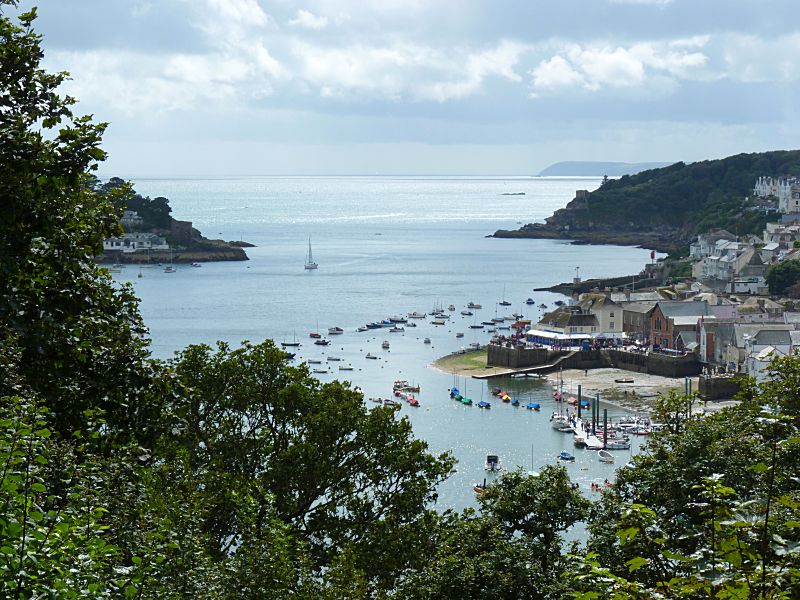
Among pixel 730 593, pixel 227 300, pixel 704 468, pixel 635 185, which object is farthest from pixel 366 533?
pixel 635 185

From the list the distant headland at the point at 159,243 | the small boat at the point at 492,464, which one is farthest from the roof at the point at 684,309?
the distant headland at the point at 159,243

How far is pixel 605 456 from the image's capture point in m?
35.1

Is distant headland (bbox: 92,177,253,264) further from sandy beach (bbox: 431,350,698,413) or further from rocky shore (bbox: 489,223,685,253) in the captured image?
sandy beach (bbox: 431,350,698,413)

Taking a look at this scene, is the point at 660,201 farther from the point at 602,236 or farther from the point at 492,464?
the point at 492,464

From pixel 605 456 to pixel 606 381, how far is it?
13.8m

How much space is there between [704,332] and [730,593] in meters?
47.5

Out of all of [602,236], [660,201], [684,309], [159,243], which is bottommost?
[684,309]

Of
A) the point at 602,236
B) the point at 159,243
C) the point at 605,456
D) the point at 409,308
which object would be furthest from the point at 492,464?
the point at 602,236

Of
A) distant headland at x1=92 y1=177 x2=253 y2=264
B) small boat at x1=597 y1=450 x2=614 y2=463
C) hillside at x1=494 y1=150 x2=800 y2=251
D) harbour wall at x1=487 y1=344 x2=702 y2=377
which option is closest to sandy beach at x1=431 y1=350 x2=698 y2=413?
harbour wall at x1=487 y1=344 x2=702 y2=377

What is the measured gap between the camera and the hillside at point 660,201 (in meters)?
137

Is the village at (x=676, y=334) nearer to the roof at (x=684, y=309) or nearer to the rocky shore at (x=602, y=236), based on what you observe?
the roof at (x=684, y=309)

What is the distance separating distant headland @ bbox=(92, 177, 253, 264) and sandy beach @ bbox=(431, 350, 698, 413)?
60659 millimetres

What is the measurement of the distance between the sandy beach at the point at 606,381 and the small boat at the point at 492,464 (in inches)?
358

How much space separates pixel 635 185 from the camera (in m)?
152
